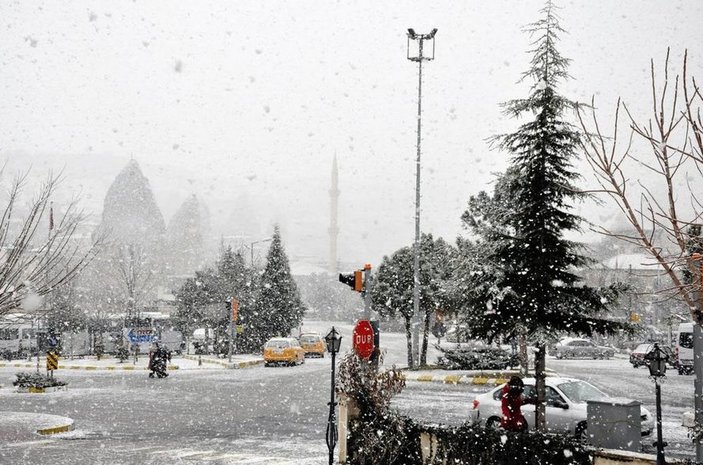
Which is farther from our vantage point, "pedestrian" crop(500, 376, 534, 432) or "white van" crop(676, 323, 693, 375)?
"white van" crop(676, 323, 693, 375)

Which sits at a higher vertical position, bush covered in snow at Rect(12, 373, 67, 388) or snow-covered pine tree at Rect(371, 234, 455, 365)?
snow-covered pine tree at Rect(371, 234, 455, 365)

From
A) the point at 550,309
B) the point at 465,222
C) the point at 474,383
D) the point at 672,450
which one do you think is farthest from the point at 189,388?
the point at 672,450

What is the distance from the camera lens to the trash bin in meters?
10.5

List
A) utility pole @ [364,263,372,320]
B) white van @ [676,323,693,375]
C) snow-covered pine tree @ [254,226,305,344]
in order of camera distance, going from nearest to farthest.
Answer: utility pole @ [364,263,372,320] → white van @ [676,323,693,375] → snow-covered pine tree @ [254,226,305,344]

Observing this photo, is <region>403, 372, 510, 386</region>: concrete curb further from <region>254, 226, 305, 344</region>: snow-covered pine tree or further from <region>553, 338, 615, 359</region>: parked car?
<region>254, 226, 305, 344</region>: snow-covered pine tree

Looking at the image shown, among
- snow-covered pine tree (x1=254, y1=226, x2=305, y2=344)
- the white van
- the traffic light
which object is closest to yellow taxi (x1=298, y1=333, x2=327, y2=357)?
snow-covered pine tree (x1=254, y1=226, x2=305, y2=344)

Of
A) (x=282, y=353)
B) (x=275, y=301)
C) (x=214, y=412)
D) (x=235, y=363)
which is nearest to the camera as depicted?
(x=214, y=412)

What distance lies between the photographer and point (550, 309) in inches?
600

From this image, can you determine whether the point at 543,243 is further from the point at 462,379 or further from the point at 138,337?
the point at 138,337

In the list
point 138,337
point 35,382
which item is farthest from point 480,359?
point 138,337

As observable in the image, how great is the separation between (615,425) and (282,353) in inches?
1165

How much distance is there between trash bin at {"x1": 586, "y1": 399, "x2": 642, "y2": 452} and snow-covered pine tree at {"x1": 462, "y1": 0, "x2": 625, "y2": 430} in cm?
406

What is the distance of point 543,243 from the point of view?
49.6ft

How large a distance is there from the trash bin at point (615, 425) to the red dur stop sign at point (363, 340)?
533 cm
